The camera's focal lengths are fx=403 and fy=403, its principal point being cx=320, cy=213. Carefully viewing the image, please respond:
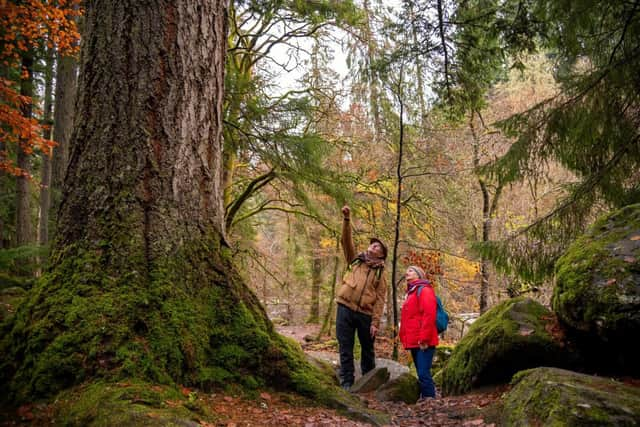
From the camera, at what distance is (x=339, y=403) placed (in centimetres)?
306

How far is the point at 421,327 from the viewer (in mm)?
5164

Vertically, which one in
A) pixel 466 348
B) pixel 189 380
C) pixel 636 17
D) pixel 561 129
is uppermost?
pixel 636 17

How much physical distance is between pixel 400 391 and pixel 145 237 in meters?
3.58

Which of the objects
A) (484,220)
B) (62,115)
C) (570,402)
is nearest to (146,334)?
(570,402)

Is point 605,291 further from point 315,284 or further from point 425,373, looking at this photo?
point 315,284

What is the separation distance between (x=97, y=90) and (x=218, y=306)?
177cm

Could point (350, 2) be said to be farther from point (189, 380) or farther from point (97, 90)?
point (189, 380)

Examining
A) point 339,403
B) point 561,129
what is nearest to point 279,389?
point 339,403

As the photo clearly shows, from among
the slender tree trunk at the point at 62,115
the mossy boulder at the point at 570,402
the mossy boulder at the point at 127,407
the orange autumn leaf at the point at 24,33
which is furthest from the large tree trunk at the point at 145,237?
the slender tree trunk at the point at 62,115

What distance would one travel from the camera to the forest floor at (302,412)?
2374 mm

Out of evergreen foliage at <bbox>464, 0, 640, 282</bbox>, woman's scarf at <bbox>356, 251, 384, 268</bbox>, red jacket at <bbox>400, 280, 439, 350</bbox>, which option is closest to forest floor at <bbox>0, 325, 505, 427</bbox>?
red jacket at <bbox>400, 280, 439, 350</bbox>

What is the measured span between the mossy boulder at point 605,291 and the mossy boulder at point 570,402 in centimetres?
53

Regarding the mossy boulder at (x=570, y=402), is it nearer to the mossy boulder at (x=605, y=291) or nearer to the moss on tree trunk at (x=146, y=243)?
the mossy boulder at (x=605, y=291)

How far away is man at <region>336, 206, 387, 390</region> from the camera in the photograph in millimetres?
5379
